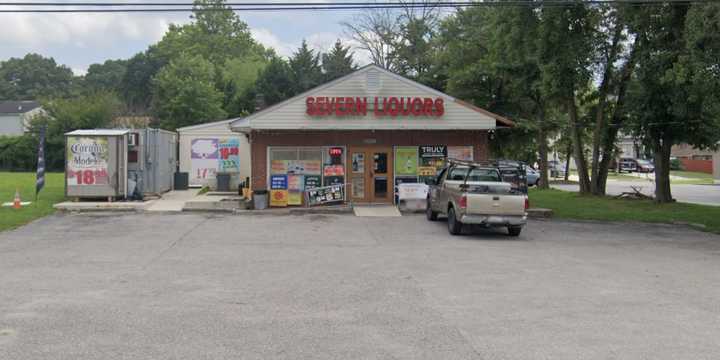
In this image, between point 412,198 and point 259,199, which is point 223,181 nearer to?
point 259,199

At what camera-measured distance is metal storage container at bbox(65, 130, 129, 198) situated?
2188cm

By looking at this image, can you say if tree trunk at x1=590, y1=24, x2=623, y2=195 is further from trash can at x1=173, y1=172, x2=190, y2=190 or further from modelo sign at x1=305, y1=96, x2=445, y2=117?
trash can at x1=173, y1=172, x2=190, y2=190

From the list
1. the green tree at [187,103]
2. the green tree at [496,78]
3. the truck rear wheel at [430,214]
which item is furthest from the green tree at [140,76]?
the truck rear wheel at [430,214]

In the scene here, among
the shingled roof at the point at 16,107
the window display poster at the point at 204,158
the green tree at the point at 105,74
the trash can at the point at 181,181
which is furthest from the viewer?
the green tree at the point at 105,74

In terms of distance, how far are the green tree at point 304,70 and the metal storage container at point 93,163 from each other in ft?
118

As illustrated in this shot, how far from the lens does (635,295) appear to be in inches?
360

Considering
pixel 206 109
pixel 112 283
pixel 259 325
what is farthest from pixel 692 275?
pixel 206 109

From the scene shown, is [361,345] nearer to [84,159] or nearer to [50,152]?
[84,159]

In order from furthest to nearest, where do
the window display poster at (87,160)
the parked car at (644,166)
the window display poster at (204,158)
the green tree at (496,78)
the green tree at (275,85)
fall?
1. the parked car at (644,166)
2. the green tree at (275,85)
3. the green tree at (496,78)
4. the window display poster at (204,158)
5. the window display poster at (87,160)

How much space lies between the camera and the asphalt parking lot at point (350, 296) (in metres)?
6.45

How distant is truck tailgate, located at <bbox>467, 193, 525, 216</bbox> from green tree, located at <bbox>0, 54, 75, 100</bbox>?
340 ft

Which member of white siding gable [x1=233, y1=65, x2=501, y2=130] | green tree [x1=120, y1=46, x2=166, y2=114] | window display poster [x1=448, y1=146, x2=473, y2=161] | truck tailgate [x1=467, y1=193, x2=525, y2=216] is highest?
green tree [x1=120, y1=46, x2=166, y2=114]

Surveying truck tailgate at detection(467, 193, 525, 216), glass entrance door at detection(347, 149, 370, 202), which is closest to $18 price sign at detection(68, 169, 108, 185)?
glass entrance door at detection(347, 149, 370, 202)

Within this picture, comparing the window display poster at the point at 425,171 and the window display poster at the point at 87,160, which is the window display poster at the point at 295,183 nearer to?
the window display poster at the point at 425,171
